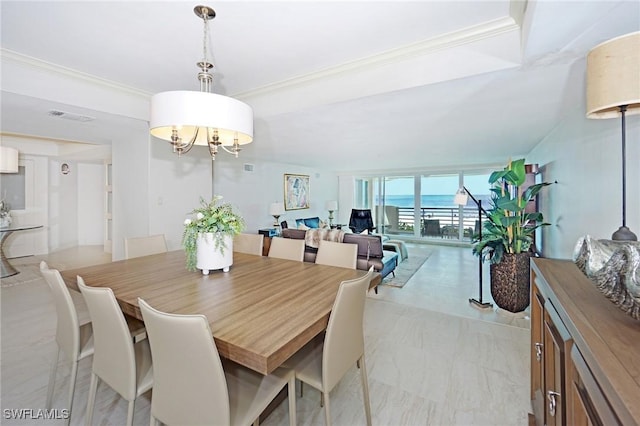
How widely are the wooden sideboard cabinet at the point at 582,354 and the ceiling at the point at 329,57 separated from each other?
133cm

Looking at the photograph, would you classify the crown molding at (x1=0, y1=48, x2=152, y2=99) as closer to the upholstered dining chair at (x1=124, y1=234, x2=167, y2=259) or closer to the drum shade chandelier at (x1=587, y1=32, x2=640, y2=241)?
the upholstered dining chair at (x1=124, y1=234, x2=167, y2=259)

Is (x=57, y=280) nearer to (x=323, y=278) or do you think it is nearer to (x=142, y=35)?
(x=323, y=278)

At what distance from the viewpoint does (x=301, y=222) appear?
6.86m

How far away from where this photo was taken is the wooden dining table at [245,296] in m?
1.10

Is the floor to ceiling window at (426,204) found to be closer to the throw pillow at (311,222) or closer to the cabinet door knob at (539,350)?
the throw pillow at (311,222)

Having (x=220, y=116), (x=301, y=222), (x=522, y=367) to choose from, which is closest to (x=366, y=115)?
(x=220, y=116)

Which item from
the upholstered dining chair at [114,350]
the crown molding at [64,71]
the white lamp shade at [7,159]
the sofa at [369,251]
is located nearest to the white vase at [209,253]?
the upholstered dining chair at [114,350]

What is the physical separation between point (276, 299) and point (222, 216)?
0.85 meters

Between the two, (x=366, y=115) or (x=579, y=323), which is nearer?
(x=579, y=323)

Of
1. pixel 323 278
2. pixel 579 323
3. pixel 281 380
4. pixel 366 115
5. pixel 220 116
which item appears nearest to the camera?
pixel 579 323

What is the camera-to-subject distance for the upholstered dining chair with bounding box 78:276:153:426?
1289 millimetres

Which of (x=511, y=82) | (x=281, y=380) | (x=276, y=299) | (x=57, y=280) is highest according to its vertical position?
(x=511, y=82)

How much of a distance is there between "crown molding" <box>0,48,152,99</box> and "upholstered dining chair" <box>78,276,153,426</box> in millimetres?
2437

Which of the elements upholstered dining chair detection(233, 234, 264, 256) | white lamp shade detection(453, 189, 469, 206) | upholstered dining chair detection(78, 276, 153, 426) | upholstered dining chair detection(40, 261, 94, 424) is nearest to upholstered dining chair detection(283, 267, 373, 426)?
upholstered dining chair detection(78, 276, 153, 426)
